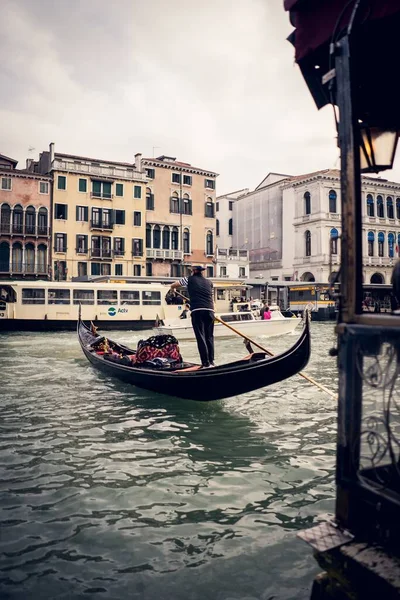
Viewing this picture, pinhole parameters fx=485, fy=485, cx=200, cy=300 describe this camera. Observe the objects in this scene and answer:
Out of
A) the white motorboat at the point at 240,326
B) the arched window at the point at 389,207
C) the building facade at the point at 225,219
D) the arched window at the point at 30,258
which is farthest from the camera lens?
the building facade at the point at 225,219

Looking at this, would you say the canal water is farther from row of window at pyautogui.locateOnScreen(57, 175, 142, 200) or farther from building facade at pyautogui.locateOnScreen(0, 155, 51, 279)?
row of window at pyautogui.locateOnScreen(57, 175, 142, 200)

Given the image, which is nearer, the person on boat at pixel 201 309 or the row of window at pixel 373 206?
the person on boat at pixel 201 309

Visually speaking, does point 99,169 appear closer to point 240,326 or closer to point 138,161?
point 138,161

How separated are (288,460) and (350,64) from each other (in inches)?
123

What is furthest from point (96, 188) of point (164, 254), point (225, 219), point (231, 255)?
point (225, 219)

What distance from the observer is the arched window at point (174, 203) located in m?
30.1

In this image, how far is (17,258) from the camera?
25453mm

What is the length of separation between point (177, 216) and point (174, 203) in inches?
32.7

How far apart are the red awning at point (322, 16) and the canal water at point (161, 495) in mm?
2498

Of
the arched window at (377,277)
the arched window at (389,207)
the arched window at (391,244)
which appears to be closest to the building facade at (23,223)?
the arched window at (377,277)

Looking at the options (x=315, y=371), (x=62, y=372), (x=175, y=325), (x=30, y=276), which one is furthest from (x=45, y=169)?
(x=315, y=371)

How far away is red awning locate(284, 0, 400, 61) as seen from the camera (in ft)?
6.07

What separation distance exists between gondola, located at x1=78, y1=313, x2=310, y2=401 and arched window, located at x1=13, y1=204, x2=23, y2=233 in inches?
822

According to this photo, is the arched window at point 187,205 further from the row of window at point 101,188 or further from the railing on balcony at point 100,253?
the railing on balcony at point 100,253
